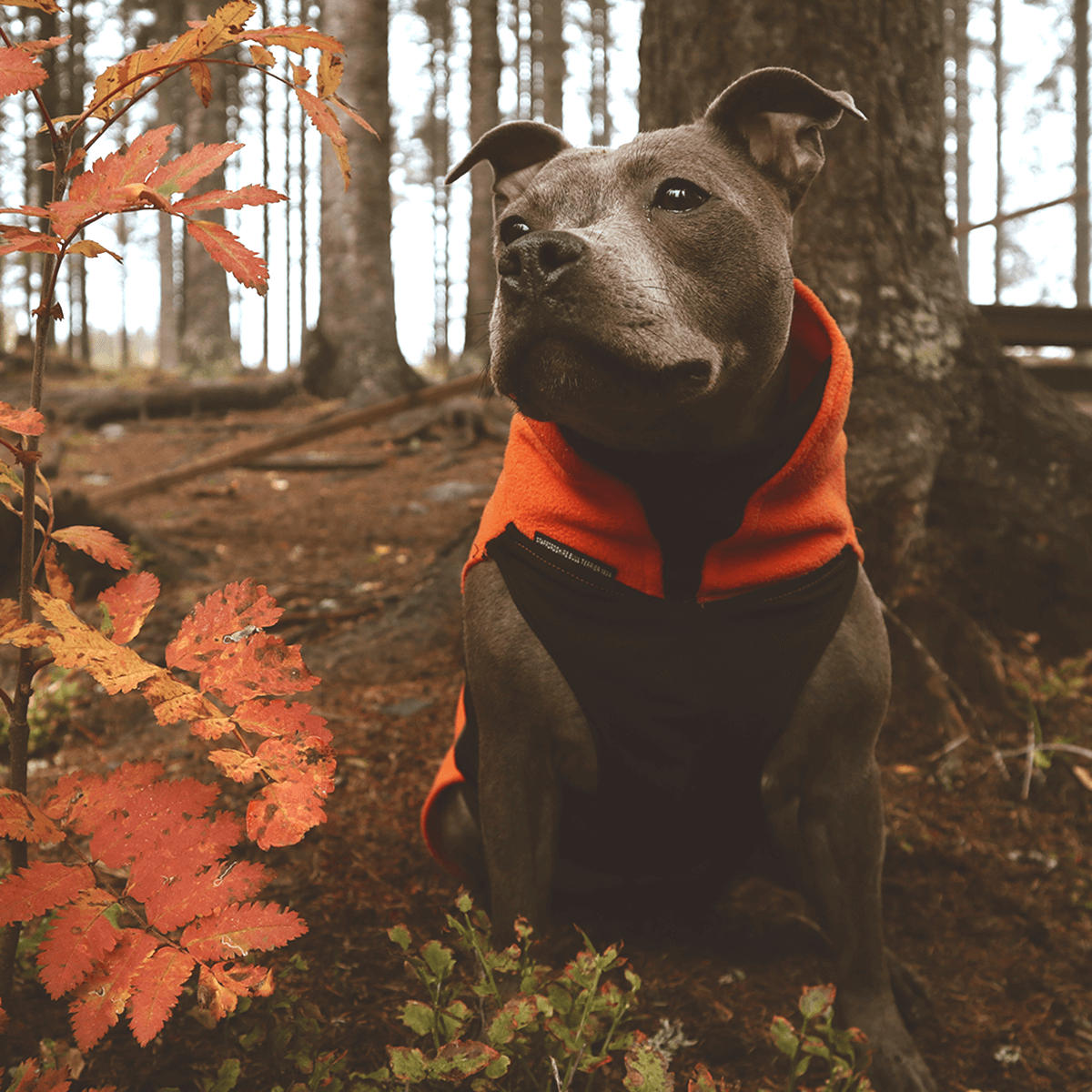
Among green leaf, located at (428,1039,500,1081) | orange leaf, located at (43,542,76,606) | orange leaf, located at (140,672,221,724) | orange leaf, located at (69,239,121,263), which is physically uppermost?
orange leaf, located at (69,239,121,263)

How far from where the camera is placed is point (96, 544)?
4.61 feet

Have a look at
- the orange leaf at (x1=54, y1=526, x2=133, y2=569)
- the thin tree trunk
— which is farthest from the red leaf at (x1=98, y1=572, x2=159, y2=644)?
the thin tree trunk

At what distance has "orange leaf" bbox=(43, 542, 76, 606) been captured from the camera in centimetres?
142

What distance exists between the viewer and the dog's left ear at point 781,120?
217cm

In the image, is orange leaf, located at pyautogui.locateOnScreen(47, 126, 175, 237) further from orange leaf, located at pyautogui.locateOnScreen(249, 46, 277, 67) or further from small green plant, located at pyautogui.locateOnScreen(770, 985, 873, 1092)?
small green plant, located at pyautogui.locateOnScreen(770, 985, 873, 1092)

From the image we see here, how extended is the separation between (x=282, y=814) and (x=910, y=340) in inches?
124

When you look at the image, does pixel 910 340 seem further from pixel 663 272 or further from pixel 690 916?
pixel 690 916

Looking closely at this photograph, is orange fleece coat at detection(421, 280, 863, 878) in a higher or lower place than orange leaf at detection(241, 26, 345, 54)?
lower

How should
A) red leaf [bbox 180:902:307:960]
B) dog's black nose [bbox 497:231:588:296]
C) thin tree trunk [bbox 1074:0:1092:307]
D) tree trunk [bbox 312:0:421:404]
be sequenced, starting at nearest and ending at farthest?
red leaf [bbox 180:902:307:960]
dog's black nose [bbox 497:231:588:296]
tree trunk [bbox 312:0:421:404]
thin tree trunk [bbox 1074:0:1092:307]

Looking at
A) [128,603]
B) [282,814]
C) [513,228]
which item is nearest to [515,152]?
[513,228]

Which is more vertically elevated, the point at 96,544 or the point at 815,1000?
the point at 96,544

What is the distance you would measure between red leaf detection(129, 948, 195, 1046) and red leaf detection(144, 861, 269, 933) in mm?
42

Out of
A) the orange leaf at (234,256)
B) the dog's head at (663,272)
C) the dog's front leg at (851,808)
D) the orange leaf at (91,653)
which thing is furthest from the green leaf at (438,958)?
the orange leaf at (234,256)

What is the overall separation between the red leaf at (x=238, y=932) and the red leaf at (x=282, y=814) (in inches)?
3.9
